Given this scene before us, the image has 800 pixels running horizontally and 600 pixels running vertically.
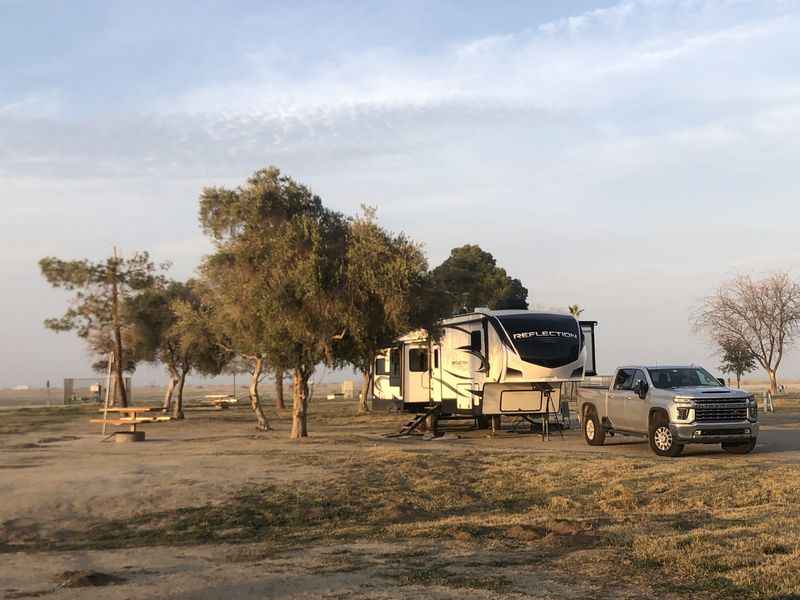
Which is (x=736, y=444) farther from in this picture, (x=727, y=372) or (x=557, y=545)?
(x=727, y=372)

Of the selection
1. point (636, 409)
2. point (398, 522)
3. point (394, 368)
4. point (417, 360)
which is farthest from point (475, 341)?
point (398, 522)

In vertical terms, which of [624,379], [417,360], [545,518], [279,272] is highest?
[279,272]

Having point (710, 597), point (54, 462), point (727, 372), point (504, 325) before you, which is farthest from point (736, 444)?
point (727, 372)

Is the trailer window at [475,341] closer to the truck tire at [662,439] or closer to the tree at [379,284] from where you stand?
the tree at [379,284]

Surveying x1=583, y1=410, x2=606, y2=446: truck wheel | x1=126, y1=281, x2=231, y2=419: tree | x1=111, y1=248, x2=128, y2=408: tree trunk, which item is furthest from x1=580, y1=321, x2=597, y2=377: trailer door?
x1=111, y1=248, x2=128, y2=408: tree trunk

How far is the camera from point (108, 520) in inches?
454

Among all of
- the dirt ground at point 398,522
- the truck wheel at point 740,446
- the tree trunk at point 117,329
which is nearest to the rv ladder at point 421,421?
the dirt ground at point 398,522

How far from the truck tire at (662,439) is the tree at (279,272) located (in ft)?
25.9

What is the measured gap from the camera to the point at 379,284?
835 inches

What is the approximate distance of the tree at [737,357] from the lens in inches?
1881

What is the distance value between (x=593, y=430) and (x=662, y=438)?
9.86 feet

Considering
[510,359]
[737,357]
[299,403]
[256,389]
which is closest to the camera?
[510,359]

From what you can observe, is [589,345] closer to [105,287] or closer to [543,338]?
[543,338]

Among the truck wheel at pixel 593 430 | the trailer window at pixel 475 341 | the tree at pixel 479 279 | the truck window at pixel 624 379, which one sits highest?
the tree at pixel 479 279
